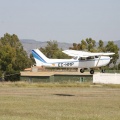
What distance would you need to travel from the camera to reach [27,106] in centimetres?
2339

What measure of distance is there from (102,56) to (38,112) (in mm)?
50067

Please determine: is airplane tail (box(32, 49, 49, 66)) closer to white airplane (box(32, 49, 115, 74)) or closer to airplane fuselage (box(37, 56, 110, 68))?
white airplane (box(32, 49, 115, 74))

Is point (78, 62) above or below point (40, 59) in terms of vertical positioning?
below

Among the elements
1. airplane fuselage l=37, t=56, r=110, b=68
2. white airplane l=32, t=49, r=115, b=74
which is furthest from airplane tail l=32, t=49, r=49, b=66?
airplane fuselage l=37, t=56, r=110, b=68

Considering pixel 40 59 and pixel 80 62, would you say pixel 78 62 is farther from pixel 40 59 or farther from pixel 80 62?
pixel 40 59

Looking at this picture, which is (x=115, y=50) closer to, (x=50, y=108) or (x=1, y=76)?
(x=1, y=76)

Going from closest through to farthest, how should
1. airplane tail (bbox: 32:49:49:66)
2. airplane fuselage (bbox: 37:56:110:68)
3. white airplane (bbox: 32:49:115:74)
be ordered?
1. airplane fuselage (bbox: 37:56:110:68)
2. white airplane (bbox: 32:49:115:74)
3. airplane tail (bbox: 32:49:49:66)

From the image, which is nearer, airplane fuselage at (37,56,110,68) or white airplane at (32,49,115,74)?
airplane fuselage at (37,56,110,68)

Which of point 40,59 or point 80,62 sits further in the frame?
point 40,59

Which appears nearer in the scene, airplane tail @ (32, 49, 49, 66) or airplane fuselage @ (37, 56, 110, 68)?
airplane fuselage @ (37, 56, 110, 68)

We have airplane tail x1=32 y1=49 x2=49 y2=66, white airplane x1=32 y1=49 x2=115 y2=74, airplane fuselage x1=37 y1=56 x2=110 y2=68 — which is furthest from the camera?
airplane tail x1=32 y1=49 x2=49 y2=66

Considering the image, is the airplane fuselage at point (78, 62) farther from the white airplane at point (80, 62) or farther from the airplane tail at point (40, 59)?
the airplane tail at point (40, 59)

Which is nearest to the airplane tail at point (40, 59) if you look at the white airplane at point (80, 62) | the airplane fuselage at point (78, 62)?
the white airplane at point (80, 62)

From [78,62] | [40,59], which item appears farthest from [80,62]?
[40,59]
